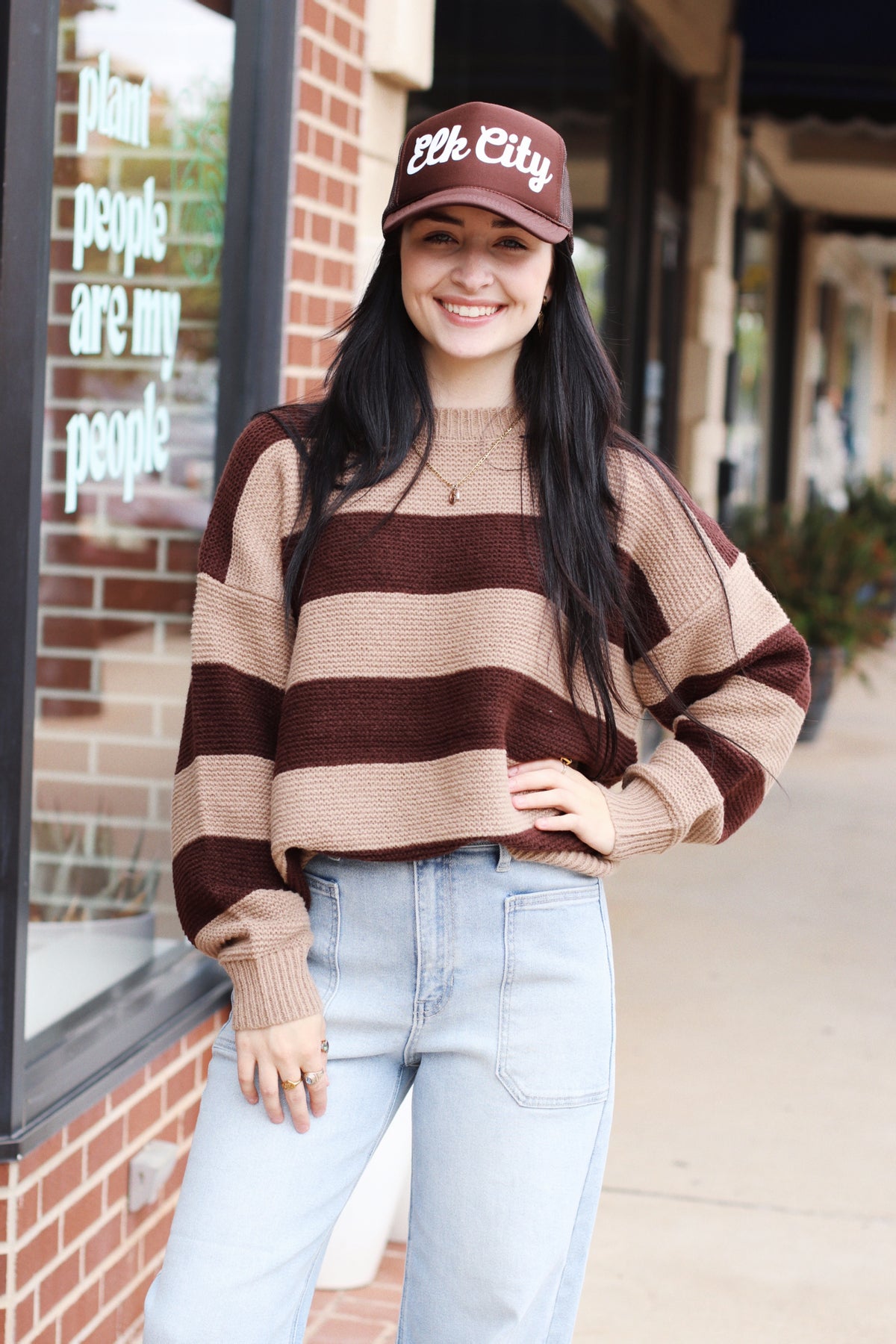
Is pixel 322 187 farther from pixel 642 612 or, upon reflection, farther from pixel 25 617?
pixel 642 612

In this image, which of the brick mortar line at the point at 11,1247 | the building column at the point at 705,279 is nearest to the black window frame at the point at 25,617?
the brick mortar line at the point at 11,1247

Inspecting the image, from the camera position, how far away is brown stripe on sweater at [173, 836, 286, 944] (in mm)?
1972

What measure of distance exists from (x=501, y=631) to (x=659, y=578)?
0.82 ft

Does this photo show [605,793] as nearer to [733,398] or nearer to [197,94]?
[197,94]

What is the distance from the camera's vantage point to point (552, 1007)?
6.38ft

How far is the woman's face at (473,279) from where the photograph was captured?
2010 millimetres

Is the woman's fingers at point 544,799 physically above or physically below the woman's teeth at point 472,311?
below

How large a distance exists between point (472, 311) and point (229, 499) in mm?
378

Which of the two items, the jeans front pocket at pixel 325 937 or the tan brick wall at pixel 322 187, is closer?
the jeans front pocket at pixel 325 937

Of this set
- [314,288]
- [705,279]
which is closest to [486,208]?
[314,288]

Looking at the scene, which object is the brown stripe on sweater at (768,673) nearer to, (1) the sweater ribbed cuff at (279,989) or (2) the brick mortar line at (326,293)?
(1) the sweater ribbed cuff at (279,989)

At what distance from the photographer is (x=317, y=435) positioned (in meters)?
2.06

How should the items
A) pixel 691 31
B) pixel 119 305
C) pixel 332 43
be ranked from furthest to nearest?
pixel 691 31 → pixel 332 43 → pixel 119 305

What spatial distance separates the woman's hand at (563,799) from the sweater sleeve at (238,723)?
0.94 feet
